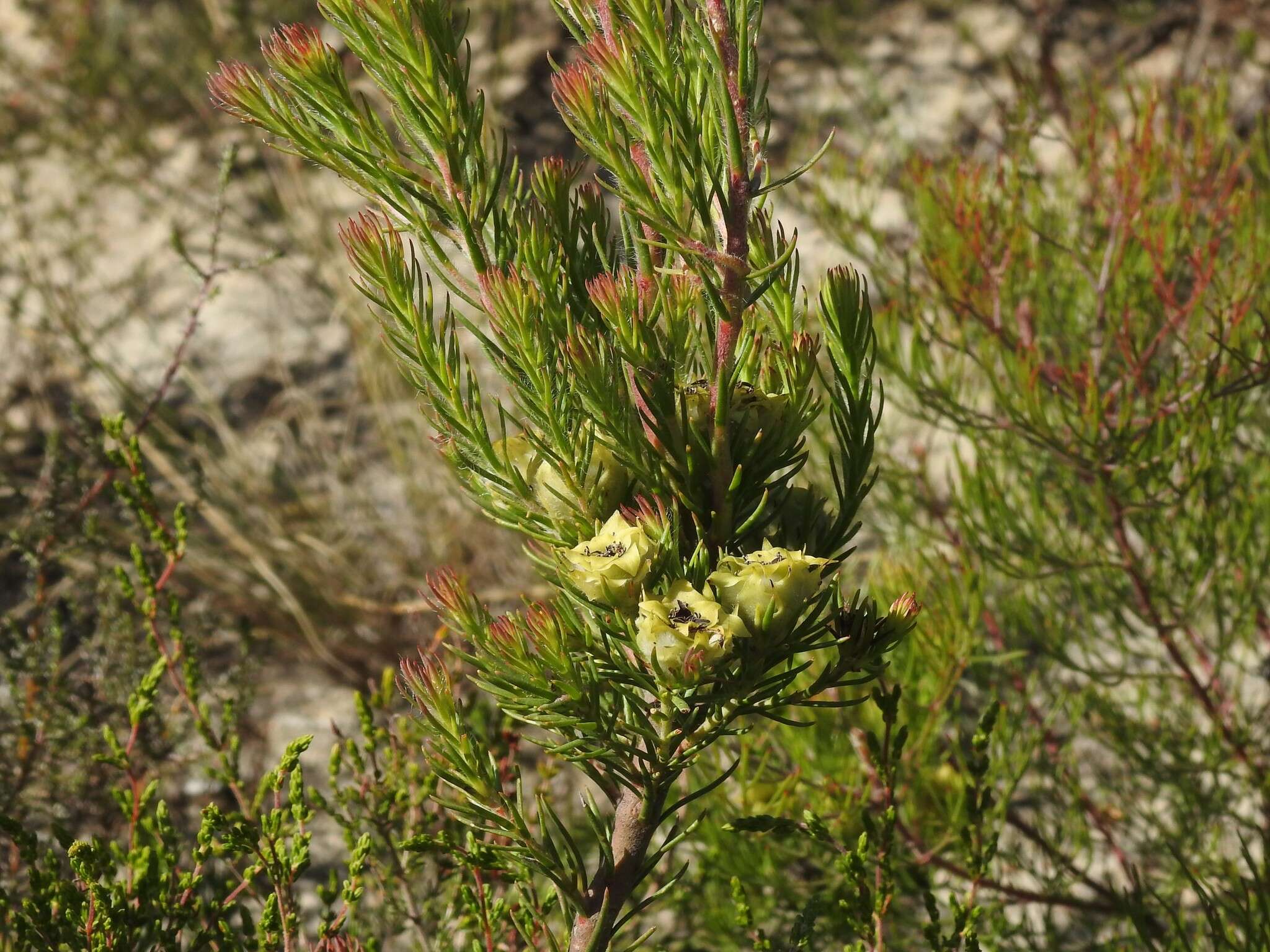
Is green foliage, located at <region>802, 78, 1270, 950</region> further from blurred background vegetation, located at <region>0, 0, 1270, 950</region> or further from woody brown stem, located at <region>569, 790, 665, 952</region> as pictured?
woody brown stem, located at <region>569, 790, 665, 952</region>

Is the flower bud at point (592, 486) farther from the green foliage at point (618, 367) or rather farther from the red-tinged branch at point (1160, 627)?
the red-tinged branch at point (1160, 627)

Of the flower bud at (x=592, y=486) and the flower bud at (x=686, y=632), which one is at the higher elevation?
the flower bud at (x=592, y=486)

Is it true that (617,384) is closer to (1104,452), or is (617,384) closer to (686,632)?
(686,632)

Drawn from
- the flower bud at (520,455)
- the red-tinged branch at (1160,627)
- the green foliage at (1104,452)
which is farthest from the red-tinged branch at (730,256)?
the red-tinged branch at (1160,627)

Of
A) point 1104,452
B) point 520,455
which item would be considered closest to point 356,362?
point 1104,452

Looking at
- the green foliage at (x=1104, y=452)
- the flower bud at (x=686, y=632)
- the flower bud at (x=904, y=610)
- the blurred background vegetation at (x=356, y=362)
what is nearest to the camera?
the flower bud at (x=686, y=632)

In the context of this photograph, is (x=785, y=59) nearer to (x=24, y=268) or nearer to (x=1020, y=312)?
(x=1020, y=312)
